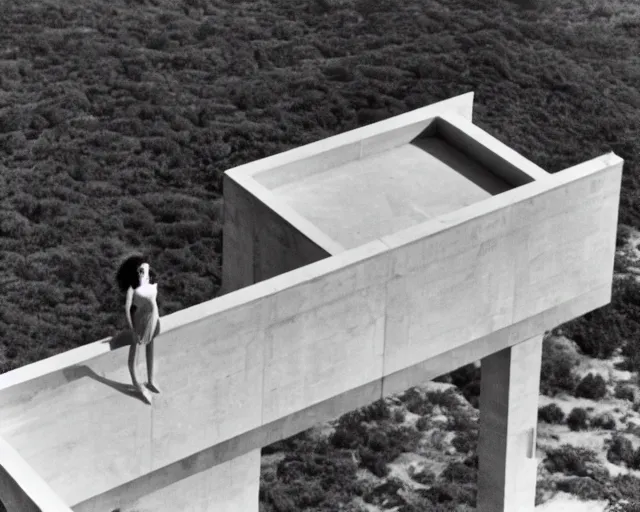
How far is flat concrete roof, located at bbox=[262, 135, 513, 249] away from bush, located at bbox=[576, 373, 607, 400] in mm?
6808

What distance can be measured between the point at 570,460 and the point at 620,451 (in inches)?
32.3

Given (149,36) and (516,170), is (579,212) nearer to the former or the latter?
(516,170)

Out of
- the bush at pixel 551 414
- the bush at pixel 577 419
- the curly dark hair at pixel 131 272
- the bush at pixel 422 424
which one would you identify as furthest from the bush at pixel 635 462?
the curly dark hair at pixel 131 272

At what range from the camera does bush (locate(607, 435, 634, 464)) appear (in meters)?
29.5

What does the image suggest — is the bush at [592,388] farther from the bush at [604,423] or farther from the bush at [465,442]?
the bush at [465,442]

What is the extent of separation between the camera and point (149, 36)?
40094 mm

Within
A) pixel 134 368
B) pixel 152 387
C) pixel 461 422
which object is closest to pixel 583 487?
pixel 461 422

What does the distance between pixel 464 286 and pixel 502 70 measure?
16388mm

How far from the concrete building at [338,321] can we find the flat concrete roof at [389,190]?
3 cm

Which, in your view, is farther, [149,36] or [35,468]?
[149,36]

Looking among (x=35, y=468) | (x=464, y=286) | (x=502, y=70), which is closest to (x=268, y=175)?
(x=464, y=286)

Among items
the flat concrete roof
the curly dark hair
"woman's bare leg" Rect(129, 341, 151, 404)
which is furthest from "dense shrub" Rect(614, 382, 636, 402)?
the curly dark hair

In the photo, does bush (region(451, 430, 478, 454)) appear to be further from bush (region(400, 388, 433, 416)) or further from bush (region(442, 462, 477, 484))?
bush (region(400, 388, 433, 416))

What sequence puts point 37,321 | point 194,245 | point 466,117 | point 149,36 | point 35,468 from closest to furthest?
point 35,468, point 466,117, point 37,321, point 194,245, point 149,36
